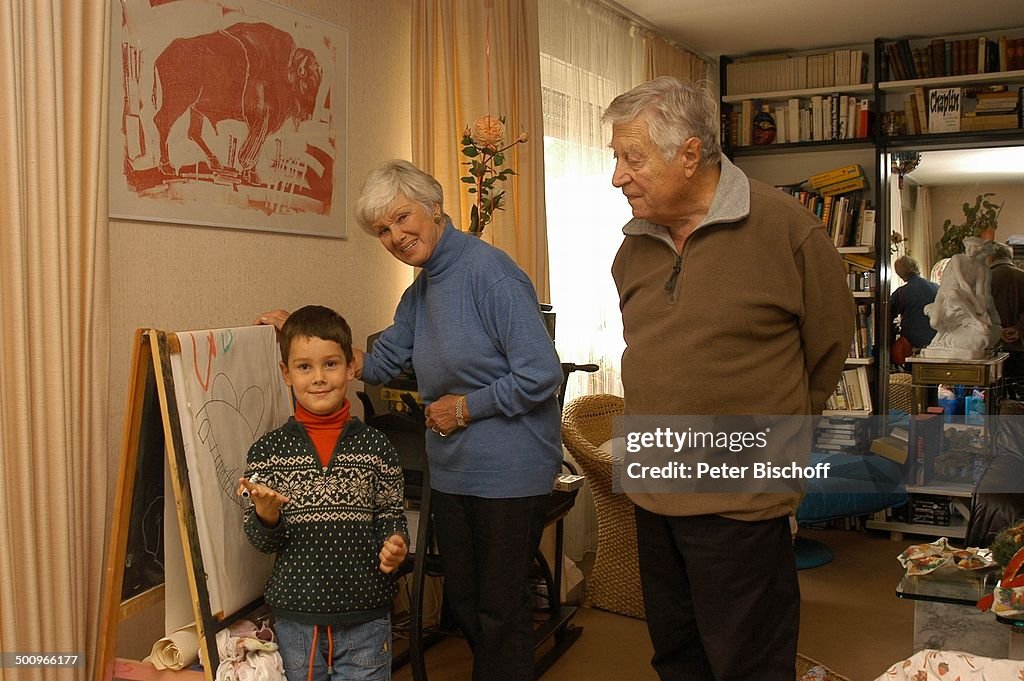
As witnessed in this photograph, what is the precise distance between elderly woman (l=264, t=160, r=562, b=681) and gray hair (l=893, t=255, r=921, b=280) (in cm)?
353

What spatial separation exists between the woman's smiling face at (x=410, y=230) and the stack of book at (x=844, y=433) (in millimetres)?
3598

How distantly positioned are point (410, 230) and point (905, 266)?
3805 millimetres

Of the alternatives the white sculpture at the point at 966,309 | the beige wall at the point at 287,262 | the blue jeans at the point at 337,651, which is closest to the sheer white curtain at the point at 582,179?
the beige wall at the point at 287,262

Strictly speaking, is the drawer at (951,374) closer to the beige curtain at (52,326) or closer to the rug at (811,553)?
the rug at (811,553)

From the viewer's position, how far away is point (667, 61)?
5316 mm

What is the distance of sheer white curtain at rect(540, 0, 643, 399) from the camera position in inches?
170

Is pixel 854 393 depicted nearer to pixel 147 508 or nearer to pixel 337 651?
pixel 337 651

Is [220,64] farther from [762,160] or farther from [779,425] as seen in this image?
[762,160]

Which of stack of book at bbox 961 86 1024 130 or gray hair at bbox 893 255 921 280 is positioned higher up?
stack of book at bbox 961 86 1024 130

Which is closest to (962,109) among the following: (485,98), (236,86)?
(485,98)

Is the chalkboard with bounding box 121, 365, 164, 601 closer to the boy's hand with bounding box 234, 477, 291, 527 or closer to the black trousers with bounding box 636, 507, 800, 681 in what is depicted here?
the boy's hand with bounding box 234, 477, 291, 527

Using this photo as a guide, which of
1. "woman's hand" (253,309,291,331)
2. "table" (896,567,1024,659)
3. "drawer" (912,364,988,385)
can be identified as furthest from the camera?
"drawer" (912,364,988,385)

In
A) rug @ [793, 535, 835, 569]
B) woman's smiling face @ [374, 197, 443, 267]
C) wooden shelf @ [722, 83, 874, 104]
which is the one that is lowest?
rug @ [793, 535, 835, 569]

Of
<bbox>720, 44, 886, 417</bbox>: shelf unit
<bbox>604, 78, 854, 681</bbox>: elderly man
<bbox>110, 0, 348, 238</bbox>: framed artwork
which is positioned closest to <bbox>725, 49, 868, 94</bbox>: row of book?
<bbox>720, 44, 886, 417</bbox>: shelf unit
